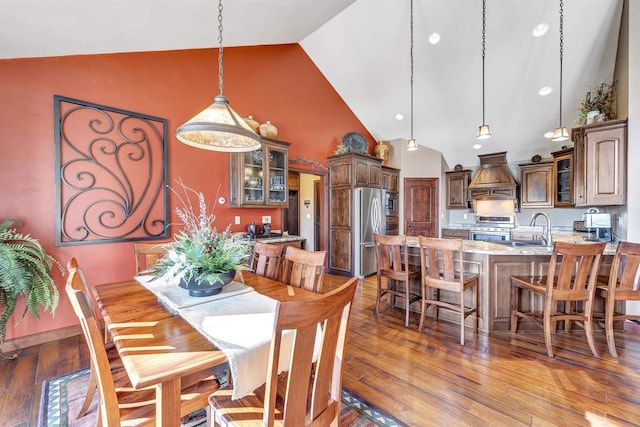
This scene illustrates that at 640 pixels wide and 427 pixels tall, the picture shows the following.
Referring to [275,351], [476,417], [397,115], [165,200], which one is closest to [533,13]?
[397,115]

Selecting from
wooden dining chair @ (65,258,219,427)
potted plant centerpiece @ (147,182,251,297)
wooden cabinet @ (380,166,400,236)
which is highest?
wooden cabinet @ (380,166,400,236)

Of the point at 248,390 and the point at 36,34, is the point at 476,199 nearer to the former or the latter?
the point at 248,390

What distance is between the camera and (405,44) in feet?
14.3

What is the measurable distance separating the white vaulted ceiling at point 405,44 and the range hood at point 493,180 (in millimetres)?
261

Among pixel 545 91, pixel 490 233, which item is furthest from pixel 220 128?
pixel 490 233

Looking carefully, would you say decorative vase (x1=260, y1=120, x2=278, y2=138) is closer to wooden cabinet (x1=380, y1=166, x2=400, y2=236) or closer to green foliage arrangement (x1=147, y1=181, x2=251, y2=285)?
green foliage arrangement (x1=147, y1=181, x2=251, y2=285)

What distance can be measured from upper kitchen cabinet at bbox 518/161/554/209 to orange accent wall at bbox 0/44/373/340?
4.46 metres

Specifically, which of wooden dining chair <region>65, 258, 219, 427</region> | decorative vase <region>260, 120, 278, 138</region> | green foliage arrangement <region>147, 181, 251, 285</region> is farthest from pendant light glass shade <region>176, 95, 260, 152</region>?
decorative vase <region>260, 120, 278, 138</region>

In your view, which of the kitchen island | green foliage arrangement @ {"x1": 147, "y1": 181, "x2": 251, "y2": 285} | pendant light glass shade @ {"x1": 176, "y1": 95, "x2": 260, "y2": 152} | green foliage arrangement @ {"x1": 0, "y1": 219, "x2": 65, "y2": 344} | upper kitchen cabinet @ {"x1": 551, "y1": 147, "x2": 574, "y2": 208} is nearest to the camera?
green foliage arrangement @ {"x1": 147, "y1": 181, "x2": 251, "y2": 285}

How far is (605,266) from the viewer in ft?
9.16

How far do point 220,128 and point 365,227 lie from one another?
3744 mm

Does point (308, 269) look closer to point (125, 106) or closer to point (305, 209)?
point (125, 106)

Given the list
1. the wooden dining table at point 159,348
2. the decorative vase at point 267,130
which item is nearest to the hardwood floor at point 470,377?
the wooden dining table at point 159,348

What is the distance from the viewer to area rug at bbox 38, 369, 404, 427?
1.62m
